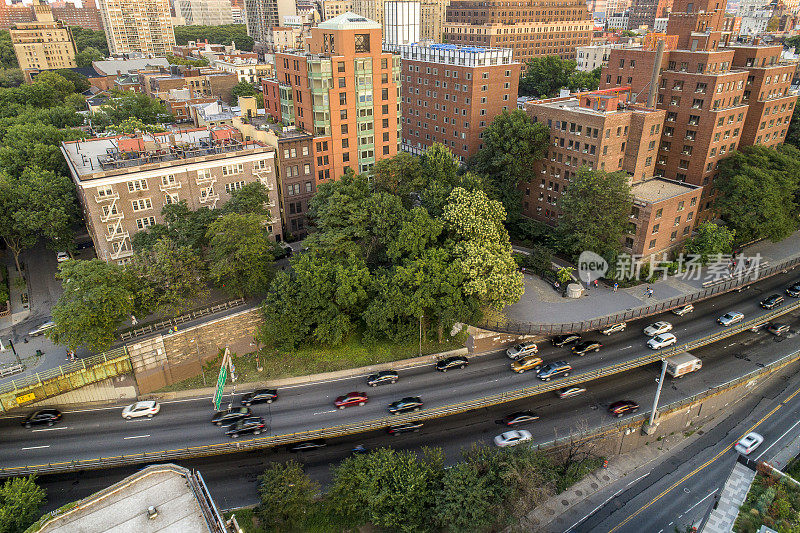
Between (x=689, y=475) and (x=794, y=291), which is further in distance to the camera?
(x=794, y=291)

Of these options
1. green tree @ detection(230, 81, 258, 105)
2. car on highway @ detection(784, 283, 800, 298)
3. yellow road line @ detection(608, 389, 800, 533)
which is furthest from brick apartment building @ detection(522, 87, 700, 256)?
green tree @ detection(230, 81, 258, 105)

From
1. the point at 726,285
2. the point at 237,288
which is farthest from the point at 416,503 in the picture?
the point at 726,285

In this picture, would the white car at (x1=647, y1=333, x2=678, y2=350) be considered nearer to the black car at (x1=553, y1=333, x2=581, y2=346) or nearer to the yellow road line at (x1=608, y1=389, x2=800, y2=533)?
the black car at (x1=553, y1=333, x2=581, y2=346)

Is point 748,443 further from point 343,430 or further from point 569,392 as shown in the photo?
point 343,430

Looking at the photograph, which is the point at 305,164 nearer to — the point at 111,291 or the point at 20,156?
the point at 111,291

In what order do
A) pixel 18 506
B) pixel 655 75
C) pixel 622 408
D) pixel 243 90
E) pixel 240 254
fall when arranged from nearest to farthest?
pixel 18 506
pixel 622 408
pixel 240 254
pixel 655 75
pixel 243 90

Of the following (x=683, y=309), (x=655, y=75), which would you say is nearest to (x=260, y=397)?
(x=683, y=309)

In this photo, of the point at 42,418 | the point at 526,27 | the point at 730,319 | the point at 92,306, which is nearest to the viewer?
the point at 92,306
